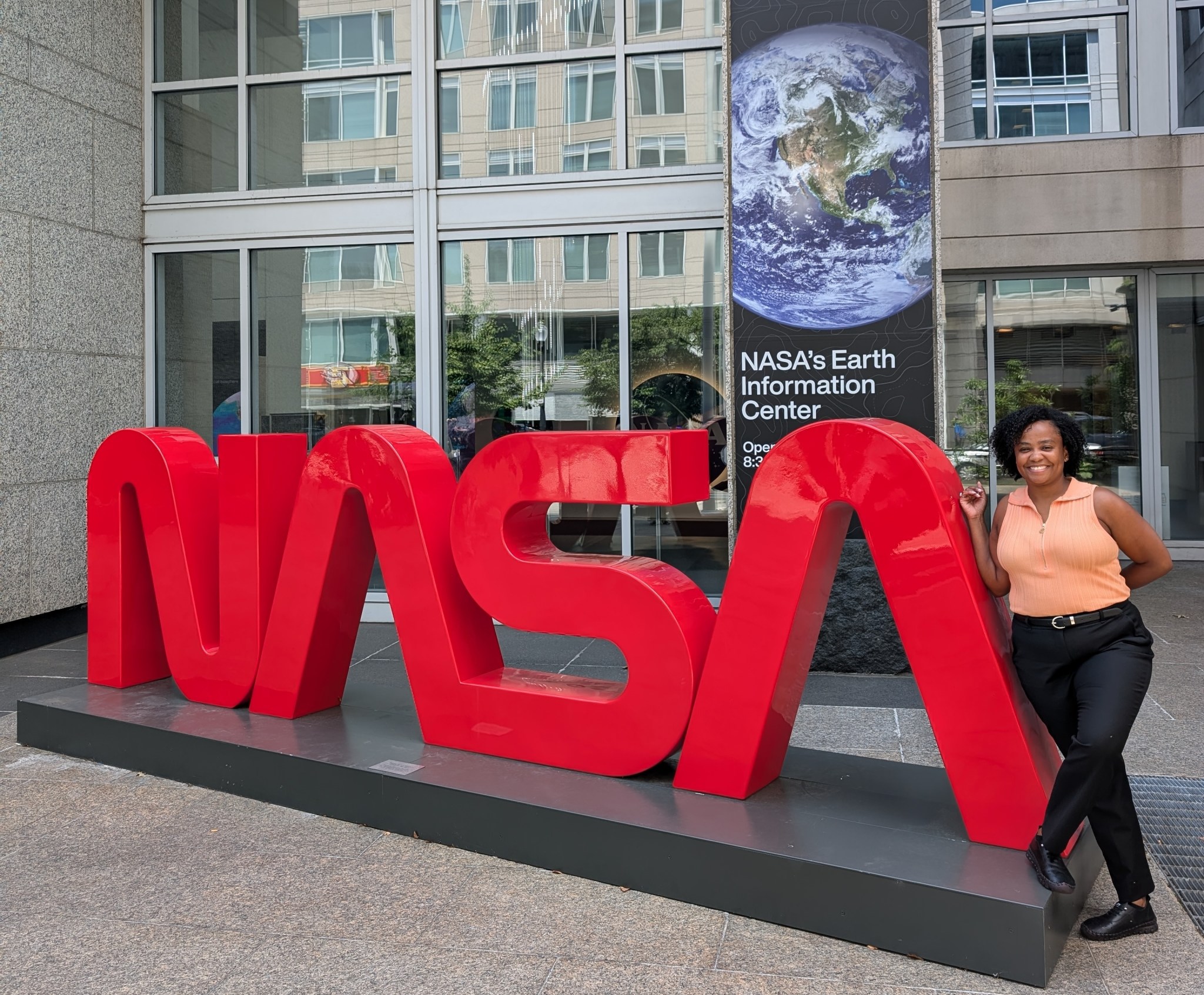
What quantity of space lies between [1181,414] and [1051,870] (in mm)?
9942

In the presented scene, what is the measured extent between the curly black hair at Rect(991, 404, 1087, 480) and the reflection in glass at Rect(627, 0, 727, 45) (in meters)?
6.18

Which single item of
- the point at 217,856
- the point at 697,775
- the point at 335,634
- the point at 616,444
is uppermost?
the point at 616,444

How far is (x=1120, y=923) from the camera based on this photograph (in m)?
3.59

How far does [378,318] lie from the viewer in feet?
31.1

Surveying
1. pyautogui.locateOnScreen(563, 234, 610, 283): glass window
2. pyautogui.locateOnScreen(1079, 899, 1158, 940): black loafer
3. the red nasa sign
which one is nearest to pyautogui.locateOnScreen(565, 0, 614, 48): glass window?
pyautogui.locateOnScreen(563, 234, 610, 283): glass window

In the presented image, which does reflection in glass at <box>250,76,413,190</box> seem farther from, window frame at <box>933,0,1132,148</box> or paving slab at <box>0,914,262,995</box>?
paving slab at <box>0,914,262,995</box>

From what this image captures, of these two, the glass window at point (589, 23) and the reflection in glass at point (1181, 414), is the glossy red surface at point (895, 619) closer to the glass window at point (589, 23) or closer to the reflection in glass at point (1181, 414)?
the glass window at point (589, 23)

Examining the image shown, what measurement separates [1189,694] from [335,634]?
194 inches

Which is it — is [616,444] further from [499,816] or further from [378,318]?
[378,318]

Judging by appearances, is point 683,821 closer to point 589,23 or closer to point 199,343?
point 589,23

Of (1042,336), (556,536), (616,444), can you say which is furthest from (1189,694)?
(1042,336)

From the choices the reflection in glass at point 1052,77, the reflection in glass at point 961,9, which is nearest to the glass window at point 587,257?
the reflection in glass at point 1052,77

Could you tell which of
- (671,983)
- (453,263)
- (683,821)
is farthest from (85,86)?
(671,983)

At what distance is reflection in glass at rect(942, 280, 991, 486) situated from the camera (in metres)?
12.1
